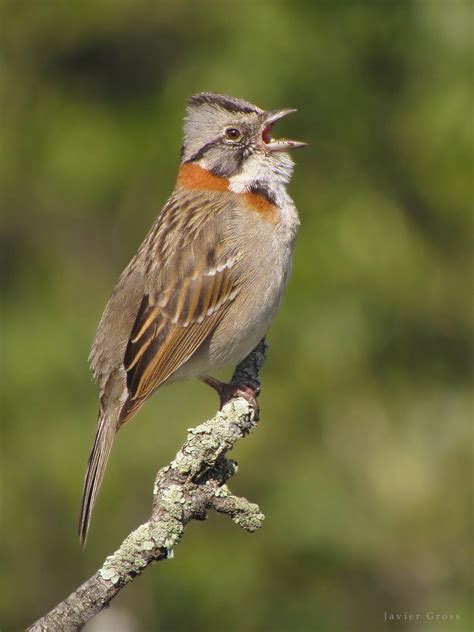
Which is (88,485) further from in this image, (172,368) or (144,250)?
(144,250)

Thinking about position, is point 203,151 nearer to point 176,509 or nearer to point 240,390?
point 240,390

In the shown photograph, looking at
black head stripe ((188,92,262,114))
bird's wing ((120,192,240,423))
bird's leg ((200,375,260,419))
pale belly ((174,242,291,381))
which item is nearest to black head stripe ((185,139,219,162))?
black head stripe ((188,92,262,114))

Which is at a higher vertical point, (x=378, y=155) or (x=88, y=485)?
(x=378, y=155)

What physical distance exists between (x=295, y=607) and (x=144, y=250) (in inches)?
138

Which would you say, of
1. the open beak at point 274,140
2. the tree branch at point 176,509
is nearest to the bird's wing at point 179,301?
the open beak at point 274,140

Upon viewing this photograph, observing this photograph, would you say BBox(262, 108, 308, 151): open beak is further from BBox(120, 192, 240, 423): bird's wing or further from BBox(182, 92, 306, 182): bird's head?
BBox(120, 192, 240, 423): bird's wing

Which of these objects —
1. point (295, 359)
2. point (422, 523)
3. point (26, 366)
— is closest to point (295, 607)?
point (422, 523)

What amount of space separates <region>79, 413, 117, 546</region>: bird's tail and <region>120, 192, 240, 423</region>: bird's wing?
158 mm

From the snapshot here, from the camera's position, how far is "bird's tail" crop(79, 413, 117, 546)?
555 cm

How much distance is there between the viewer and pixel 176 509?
436 cm

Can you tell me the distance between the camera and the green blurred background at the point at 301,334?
832cm

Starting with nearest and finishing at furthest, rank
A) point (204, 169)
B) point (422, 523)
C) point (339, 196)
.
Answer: point (204, 169)
point (422, 523)
point (339, 196)

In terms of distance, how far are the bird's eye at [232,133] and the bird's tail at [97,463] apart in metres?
1.41

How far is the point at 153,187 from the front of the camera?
917 cm
